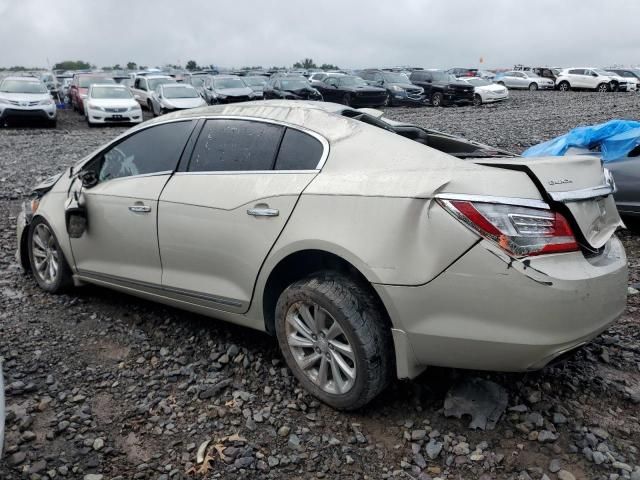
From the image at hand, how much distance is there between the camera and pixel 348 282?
9.61 feet

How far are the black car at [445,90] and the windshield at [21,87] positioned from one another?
1615 centimetres

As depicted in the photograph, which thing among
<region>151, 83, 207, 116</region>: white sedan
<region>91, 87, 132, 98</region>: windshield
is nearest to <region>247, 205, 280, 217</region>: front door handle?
<region>151, 83, 207, 116</region>: white sedan

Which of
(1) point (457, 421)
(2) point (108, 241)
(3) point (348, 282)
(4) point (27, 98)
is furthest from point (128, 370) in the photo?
(4) point (27, 98)

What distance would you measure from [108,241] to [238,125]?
1309 millimetres

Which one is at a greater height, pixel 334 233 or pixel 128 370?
pixel 334 233

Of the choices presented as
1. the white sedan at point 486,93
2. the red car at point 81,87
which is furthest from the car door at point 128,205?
the white sedan at point 486,93

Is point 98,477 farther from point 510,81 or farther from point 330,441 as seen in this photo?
point 510,81

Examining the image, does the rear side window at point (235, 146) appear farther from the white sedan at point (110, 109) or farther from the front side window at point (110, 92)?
the front side window at point (110, 92)

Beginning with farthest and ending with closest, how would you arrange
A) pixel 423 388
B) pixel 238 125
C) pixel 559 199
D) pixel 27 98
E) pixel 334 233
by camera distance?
pixel 27 98 < pixel 238 125 < pixel 423 388 < pixel 334 233 < pixel 559 199

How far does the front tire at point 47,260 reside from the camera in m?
4.67

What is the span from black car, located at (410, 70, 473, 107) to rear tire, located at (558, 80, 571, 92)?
12.6 metres

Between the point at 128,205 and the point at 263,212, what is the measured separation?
125cm

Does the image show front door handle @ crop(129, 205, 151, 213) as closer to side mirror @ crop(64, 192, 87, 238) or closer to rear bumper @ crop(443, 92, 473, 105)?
side mirror @ crop(64, 192, 87, 238)

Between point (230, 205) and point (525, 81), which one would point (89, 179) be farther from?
point (525, 81)
